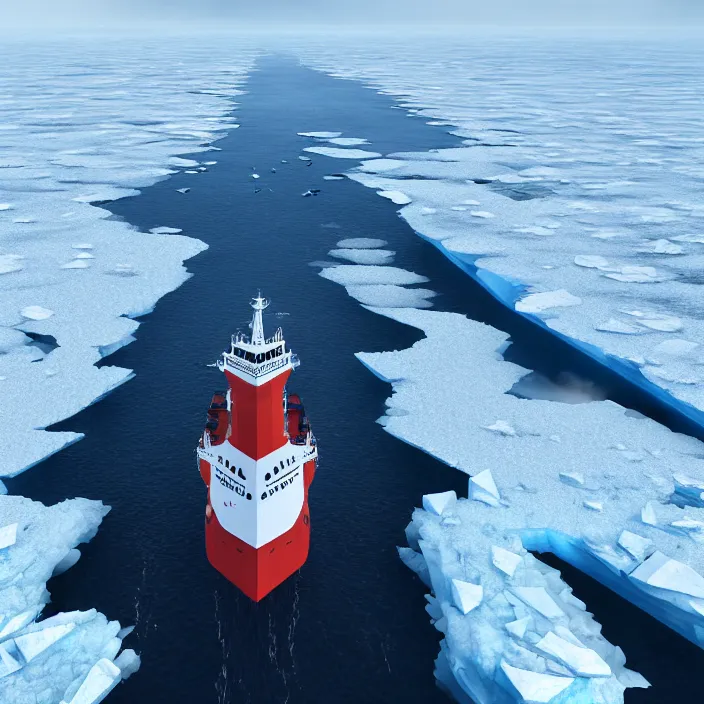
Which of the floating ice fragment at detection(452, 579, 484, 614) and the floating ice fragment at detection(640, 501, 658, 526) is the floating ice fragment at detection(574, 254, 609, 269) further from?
the floating ice fragment at detection(452, 579, 484, 614)

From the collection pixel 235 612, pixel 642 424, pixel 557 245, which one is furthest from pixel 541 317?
pixel 235 612

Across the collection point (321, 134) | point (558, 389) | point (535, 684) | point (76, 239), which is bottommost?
point (321, 134)

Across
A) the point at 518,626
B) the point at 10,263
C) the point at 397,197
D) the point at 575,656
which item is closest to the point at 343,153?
the point at 397,197

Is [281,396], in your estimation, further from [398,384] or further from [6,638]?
[398,384]

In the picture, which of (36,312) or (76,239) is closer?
(36,312)

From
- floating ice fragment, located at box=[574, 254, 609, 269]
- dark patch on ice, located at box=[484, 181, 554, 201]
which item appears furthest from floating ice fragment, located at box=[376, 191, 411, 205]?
floating ice fragment, located at box=[574, 254, 609, 269]

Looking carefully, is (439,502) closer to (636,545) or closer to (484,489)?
(484,489)

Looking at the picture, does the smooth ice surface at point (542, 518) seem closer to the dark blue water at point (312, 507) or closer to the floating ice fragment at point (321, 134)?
the dark blue water at point (312, 507)
